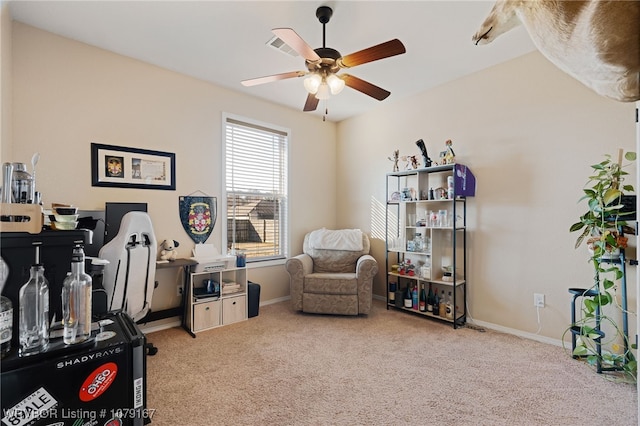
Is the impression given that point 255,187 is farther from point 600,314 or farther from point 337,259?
point 600,314

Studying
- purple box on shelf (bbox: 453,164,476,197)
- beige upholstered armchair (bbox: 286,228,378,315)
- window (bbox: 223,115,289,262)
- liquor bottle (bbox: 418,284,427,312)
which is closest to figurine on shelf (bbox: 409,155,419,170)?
purple box on shelf (bbox: 453,164,476,197)

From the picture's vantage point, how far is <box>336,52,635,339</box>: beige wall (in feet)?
8.33

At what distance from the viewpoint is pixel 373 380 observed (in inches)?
81.9

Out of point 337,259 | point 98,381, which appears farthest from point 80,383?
point 337,259

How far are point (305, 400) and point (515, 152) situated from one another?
294 cm

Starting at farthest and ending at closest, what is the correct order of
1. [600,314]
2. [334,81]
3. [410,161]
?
[410,161] < [600,314] < [334,81]

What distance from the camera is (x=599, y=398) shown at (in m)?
1.87

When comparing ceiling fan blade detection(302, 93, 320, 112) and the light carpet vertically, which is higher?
ceiling fan blade detection(302, 93, 320, 112)

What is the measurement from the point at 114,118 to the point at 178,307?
6.65ft

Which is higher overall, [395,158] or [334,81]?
[334,81]

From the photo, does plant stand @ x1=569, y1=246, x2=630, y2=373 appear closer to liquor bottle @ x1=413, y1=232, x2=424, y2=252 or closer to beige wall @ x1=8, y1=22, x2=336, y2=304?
liquor bottle @ x1=413, y1=232, x2=424, y2=252

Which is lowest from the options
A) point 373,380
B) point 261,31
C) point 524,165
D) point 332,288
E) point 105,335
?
point 373,380

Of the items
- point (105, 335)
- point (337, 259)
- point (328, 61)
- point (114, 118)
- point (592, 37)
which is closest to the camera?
point (592, 37)

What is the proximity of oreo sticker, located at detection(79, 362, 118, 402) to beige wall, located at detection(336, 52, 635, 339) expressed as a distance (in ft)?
10.6
